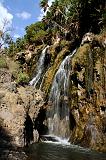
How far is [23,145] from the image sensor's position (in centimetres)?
2756

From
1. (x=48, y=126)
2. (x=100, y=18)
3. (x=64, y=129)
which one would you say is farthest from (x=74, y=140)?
(x=100, y=18)

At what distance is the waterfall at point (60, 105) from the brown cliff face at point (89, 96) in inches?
61.1

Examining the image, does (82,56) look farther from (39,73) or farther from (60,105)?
(39,73)

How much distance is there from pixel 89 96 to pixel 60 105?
516 cm

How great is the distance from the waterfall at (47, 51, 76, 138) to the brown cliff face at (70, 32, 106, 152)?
1552 millimetres

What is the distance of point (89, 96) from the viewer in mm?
34844

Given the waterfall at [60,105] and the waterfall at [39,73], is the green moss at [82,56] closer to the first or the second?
the waterfall at [60,105]

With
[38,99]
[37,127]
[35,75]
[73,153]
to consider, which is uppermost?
[35,75]

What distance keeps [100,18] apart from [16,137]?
76.3ft

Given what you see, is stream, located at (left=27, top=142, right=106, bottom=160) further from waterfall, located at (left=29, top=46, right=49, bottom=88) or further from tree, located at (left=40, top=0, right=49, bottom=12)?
tree, located at (left=40, top=0, right=49, bottom=12)

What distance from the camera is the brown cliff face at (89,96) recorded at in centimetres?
3231

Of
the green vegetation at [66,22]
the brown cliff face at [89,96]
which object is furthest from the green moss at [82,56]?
the green vegetation at [66,22]

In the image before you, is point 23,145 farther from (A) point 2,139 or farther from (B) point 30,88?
(B) point 30,88

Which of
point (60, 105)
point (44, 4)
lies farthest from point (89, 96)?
point (44, 4)
